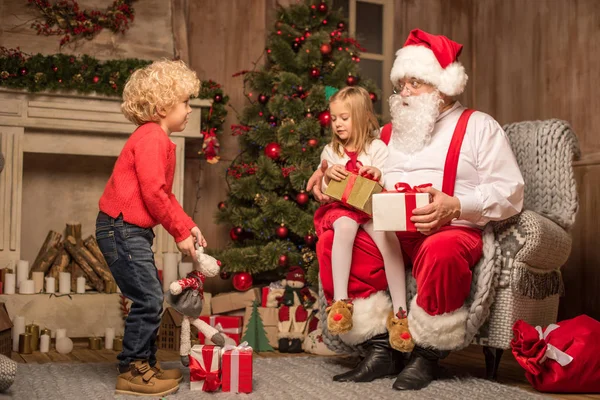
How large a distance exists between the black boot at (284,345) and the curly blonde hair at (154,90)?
150cm

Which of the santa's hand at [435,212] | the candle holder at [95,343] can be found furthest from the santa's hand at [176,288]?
the candle holder at [95,343]

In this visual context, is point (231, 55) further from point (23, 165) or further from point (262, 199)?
point (23, 165)

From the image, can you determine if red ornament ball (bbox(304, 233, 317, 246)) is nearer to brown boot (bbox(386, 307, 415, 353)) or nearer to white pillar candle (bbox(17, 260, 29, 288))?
brown boot (bbox(386, 307, 415, 353))

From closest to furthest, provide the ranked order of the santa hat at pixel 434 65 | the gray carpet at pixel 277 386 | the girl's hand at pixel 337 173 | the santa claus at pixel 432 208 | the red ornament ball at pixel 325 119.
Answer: the gray carpet at pixel 277 386
the santa claus at pixel 432 208
the girl's hand at pixel 337 173
the santa hat at pixel 434 65
the red ornament ball at pixel 325 119

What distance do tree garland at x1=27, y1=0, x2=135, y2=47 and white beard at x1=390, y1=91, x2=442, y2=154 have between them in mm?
2093

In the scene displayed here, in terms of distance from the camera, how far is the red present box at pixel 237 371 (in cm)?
253

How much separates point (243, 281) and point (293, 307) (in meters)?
0.35

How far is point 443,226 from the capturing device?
8.86 ft

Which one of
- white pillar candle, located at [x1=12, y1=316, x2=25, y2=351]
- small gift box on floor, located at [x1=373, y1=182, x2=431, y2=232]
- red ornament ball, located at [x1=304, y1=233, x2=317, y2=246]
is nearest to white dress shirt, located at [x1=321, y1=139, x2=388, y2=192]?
small gift box on floor, located at [x1=373, y1=182, x2=431, y2=232]

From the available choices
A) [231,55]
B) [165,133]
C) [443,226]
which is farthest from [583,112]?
[165,133]

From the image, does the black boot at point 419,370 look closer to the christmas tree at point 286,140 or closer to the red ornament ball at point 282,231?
the christmas tree at point 286,140

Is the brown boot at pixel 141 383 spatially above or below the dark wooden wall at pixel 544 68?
below

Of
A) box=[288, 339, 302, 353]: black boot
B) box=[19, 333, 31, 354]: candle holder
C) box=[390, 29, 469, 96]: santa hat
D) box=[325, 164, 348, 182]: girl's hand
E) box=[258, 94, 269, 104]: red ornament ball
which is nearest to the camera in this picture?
box=[325, 164, 348, 182]: girl's hand

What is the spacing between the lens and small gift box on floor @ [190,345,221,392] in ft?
8.26
